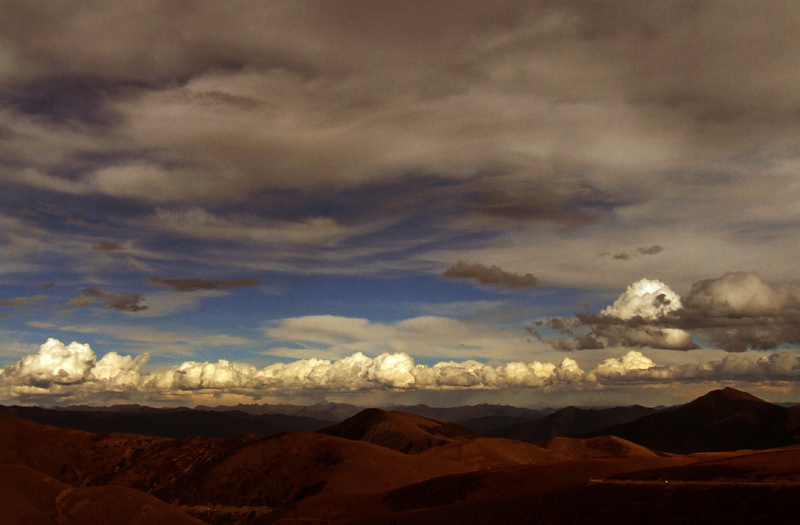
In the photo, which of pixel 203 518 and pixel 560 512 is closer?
pixel 560 512

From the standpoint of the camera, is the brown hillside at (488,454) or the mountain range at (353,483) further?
the brown hillside at (488,454)

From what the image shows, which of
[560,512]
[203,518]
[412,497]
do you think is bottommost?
[203,518]

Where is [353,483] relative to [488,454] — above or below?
above

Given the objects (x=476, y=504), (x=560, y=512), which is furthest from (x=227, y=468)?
(x=560, y=512)

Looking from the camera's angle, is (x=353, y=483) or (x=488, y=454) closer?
(x=353, y=483)

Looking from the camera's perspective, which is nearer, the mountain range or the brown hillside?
the mountain range

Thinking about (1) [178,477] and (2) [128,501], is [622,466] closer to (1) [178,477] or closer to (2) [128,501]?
(2) [128,501]

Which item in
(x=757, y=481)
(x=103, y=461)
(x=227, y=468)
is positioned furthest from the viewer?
(x=103, y=461)

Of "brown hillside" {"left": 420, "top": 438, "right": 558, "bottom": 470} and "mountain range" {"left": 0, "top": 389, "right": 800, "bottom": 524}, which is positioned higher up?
"mountain range" {"left": 0, "top": 389, "right": 800, "bottom": 524}

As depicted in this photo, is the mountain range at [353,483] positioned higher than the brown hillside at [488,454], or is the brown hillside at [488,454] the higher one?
the mountain range at [353,483]

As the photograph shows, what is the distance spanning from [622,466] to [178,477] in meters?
114

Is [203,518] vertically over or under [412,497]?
under

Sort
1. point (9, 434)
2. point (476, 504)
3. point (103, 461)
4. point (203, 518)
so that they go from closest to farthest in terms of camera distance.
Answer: point (476, 504) < point (203, 518) < point (103, 461) < point (9, 434)

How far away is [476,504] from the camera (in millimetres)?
71062
